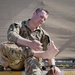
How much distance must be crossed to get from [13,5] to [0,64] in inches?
32.9

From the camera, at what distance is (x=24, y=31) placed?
3.19m

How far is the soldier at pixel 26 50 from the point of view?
283cm

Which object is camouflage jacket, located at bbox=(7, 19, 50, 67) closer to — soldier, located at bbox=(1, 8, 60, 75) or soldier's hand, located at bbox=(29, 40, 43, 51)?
soldier, located at bbox=(1, 8, 60, 75)

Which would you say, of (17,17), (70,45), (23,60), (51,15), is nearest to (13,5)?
(17,17)

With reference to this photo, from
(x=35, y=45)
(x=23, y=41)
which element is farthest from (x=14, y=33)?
(x=35, y=45)

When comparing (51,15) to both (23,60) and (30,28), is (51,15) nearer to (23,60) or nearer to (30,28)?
(30,28)

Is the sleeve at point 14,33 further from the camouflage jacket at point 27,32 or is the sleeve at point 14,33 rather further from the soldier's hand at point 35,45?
the soldier's hand at point 35,45

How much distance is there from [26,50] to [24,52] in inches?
0.9

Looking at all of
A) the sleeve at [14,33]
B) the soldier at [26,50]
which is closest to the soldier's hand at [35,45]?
the soldier at [26,50]

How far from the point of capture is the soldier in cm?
283

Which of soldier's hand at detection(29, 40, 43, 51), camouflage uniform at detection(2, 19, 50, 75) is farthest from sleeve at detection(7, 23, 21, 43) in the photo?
soldier's hand at detection(29, 40, 43, 51)

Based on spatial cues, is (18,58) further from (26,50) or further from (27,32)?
(27,32)

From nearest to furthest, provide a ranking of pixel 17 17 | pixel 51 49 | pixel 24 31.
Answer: pixel 51 49 → pixel 24 31 → pixel 17 17

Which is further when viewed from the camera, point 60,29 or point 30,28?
→ point 60,29
